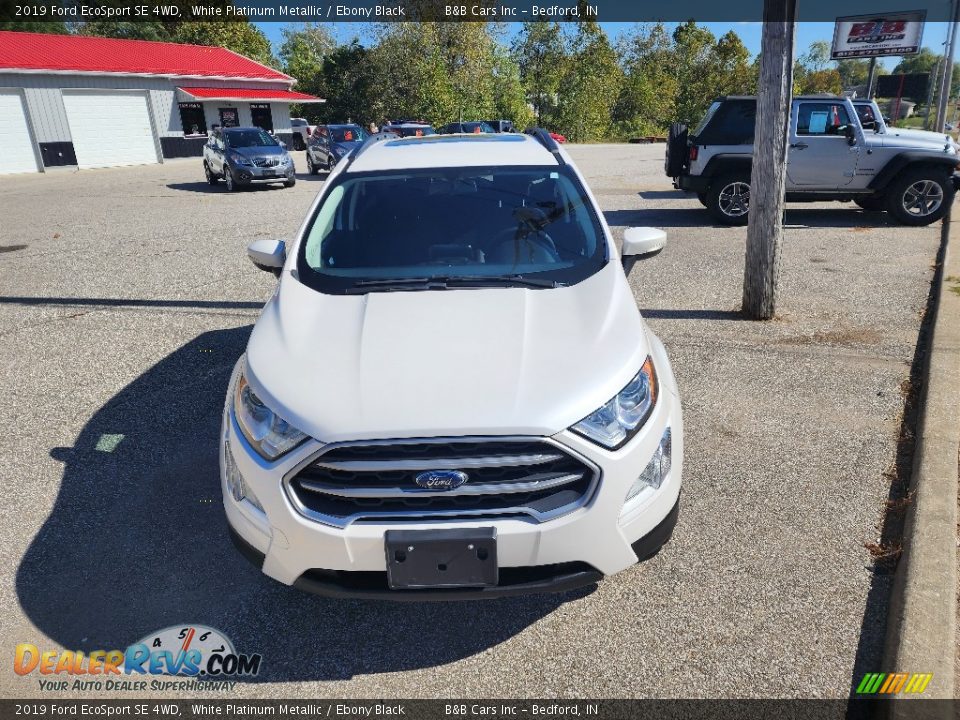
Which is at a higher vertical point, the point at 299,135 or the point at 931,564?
the point at 299,135

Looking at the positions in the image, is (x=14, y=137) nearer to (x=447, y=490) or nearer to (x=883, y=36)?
(x=447, y=490)

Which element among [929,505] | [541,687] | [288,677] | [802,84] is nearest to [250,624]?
[288,677]

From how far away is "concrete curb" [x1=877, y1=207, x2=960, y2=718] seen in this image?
238 cm

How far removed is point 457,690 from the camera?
96.0 inches

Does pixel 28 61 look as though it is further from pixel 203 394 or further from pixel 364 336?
pixel 364 336

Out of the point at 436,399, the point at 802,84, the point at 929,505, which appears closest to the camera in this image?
the point at 436,399

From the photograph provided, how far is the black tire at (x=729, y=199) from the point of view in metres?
10.7

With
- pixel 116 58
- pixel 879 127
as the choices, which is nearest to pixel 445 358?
pixel 879 127

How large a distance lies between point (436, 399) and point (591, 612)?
1144mm

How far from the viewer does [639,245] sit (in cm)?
359

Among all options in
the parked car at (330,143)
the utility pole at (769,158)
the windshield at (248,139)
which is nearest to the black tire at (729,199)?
the utility pole at (769,158)

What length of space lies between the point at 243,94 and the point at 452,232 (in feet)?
108

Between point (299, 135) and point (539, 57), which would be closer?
point (299, 135)

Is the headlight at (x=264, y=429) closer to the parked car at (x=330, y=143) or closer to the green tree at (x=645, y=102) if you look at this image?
the parked car at (x=330, y=143)
